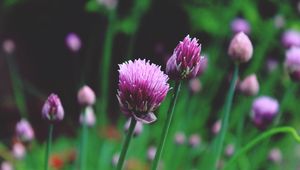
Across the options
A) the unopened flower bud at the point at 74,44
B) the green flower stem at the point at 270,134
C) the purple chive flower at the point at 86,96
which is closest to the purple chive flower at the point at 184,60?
the green flower stem at the point at 270,134

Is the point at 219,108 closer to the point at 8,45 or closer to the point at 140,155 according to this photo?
the point at 140,155

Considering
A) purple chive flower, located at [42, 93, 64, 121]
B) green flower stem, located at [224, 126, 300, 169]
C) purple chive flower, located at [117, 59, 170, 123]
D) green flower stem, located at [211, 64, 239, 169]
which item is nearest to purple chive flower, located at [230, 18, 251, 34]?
green flower stem, located at [211, 64, 239, 169]

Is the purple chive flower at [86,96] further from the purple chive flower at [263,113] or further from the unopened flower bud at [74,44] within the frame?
the unopened flower bud at [74,44]

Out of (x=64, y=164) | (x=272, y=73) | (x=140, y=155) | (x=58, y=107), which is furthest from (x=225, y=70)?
(x=58, y=107)

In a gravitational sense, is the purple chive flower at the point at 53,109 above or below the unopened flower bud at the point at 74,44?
below

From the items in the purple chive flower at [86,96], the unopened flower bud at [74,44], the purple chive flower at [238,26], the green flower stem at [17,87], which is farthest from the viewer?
the green flower stem at [17,87]
